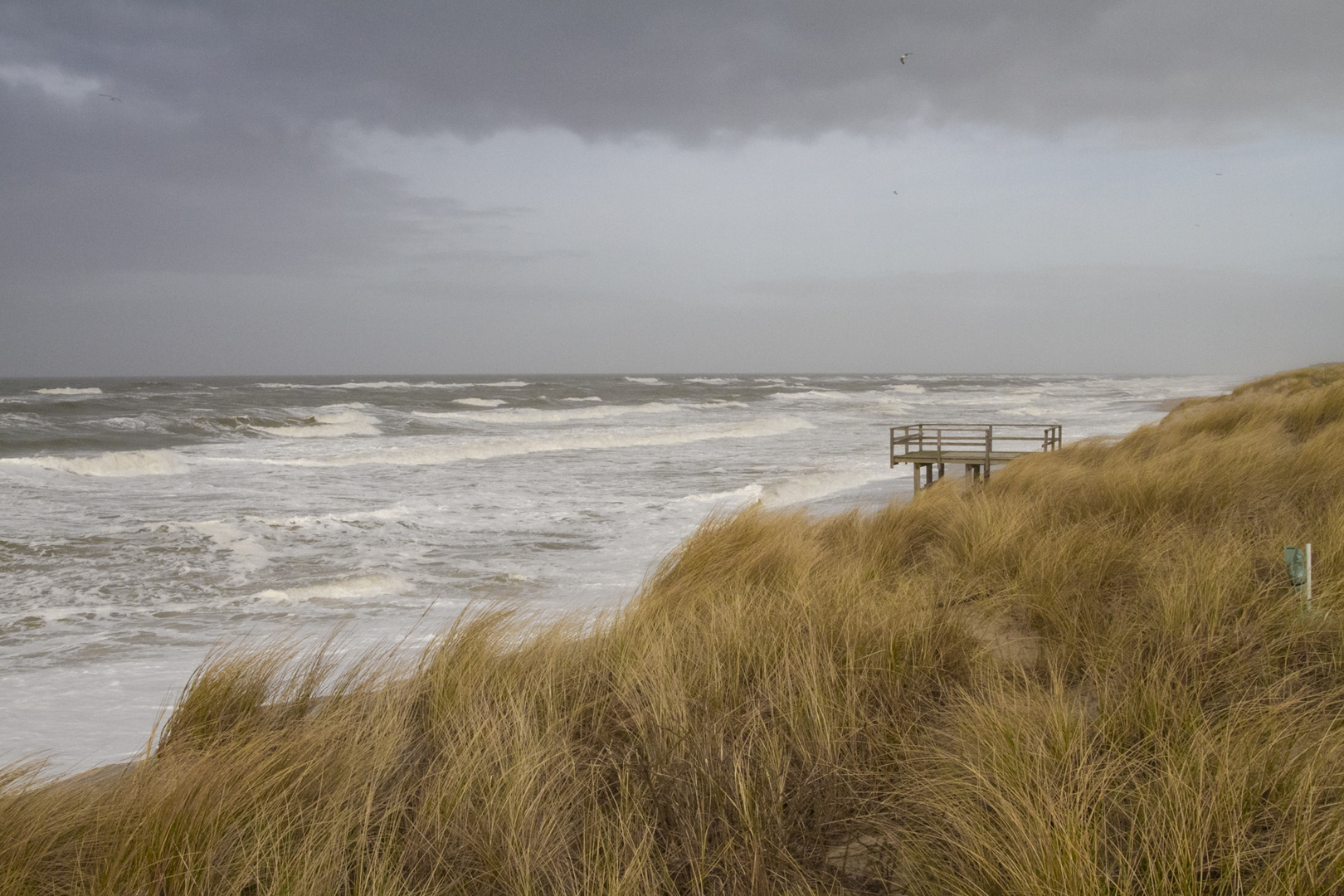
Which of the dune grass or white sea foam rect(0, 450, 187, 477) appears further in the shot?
white sea foam rect(0, 450, 187, 477)

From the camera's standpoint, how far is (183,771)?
279 centimetres

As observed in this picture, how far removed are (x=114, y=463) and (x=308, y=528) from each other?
45.0 ft

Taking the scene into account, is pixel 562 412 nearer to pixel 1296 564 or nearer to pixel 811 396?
pixel 811 396

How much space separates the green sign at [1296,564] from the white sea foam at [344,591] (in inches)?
307

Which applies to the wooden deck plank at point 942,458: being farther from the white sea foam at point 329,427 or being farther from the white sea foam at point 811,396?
the white sea foam at point 811,396

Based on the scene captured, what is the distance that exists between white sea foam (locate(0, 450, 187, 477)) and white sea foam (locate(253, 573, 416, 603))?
14.5m

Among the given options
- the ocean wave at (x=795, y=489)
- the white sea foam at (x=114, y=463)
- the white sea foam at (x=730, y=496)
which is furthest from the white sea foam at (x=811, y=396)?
the white sea foam at (x=730, y=496)

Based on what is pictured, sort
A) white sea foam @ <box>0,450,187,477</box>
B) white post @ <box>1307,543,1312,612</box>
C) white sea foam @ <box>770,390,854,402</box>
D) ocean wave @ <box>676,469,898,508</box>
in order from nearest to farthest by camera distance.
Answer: white post @ <box>1307,543,1312,612</box>
ocean wave @ <box>676,469,898,508</box>
white sea foam @ <box>0,450,187,477</box>
white sea foam @ <box>770,390,854,402</box>

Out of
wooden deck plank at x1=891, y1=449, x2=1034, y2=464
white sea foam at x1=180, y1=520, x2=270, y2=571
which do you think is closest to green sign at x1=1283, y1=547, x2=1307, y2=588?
white sea foam at x1=180, y1=520, x2=270, y2=571

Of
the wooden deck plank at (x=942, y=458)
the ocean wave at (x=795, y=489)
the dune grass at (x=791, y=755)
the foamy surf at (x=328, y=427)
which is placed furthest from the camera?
the foamy surf at (x=328, y=427)

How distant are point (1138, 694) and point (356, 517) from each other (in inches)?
492

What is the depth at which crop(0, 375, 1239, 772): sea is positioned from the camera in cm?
661

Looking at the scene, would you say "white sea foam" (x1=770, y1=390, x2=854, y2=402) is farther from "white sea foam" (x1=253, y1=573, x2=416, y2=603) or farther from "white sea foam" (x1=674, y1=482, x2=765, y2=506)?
"white sea foam" (x1=253, y1=573, x2=416, y2=603)

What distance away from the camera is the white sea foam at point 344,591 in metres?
8.63
